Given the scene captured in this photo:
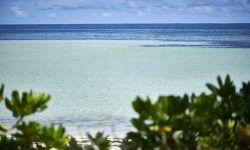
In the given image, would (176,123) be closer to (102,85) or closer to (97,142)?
(97,142)

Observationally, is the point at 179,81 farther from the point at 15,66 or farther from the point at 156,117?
the point at 156,117

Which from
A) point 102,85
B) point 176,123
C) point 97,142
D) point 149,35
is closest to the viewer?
point 176,123

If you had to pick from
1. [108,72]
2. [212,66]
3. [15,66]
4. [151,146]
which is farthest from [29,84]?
[151,146]

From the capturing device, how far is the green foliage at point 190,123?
584 mm

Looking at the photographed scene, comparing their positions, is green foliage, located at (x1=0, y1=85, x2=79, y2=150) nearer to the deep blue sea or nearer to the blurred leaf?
the blurred leaf

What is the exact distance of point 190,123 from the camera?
0.63 metres

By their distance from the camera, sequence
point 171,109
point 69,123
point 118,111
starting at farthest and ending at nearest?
point 118,111 < point 69,123 < point 171,109

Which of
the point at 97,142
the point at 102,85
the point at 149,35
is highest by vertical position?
the point at 149,35

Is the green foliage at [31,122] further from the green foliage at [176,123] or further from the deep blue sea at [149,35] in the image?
the deep blue sea at [149,35]

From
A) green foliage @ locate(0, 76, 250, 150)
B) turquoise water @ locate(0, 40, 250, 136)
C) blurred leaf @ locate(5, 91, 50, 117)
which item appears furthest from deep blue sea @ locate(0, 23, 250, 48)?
blurred leaf @ locate(5, 91, 50, 117)

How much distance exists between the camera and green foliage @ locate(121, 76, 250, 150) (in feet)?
1.92

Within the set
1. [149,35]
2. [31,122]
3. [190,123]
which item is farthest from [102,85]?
[149,35]

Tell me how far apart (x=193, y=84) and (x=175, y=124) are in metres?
12.8

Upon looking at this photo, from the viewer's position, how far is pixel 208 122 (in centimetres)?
67
